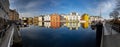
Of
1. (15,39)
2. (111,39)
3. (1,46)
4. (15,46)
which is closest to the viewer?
(1,46)

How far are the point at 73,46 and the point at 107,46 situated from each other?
36.2m

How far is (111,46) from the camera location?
22.5m

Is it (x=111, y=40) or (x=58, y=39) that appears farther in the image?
(x=58, y=39)

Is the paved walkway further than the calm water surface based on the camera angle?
No

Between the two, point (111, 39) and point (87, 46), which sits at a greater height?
point (111, 39)

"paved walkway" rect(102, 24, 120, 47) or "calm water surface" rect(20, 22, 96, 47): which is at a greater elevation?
"paved walkway" rect(102, 24, 120, 47)

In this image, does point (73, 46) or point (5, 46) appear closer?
point (5, 46)

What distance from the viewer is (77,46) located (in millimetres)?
57719

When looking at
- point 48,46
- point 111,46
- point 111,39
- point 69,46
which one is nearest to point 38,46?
point 48,46

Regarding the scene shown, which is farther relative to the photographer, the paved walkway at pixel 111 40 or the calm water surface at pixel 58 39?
the calm water surface at pixel 58 39

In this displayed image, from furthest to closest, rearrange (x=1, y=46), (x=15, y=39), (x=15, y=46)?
(x=15, y=39), (x=15, y=46), (x=1, y=46)

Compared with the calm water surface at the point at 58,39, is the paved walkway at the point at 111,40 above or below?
above

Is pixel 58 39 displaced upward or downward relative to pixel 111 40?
downward

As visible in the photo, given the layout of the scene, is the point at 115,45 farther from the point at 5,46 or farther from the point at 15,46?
the point at 15,46
